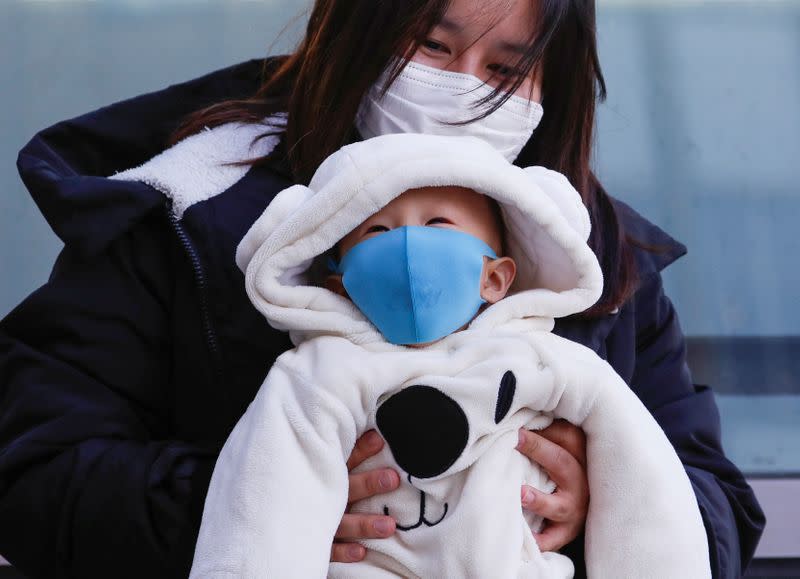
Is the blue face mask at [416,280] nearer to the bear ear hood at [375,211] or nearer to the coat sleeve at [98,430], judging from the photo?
the bear ear hood at [375,211]

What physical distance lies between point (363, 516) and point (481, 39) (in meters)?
0.59

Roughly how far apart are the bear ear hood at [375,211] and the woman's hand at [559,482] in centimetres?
13

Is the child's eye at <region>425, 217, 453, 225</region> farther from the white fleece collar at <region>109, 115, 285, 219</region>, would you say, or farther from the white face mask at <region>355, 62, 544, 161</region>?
the white fleece collar at <region>109, 115, 285, 219</region>

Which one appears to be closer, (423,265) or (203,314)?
(423,265)

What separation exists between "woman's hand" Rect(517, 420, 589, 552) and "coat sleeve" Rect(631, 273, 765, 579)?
200 mm

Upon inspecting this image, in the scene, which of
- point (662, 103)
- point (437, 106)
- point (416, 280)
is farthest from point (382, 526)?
point (662, 103)

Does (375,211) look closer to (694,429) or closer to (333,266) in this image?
(333,266)

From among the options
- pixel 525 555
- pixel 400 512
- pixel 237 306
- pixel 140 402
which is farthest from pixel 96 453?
pixel 525 555

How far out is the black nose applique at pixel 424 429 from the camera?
944 mm

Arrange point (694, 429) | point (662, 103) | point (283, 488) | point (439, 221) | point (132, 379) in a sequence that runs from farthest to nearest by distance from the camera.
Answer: point (662, 103) < point (694, 429) < point (132, 379) < point (439, 221) < point (283, 488)

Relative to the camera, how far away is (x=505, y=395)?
96 cm

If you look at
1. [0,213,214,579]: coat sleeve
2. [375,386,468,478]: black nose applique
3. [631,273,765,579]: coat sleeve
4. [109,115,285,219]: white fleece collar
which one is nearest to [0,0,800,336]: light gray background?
[631,273,765,579]: coat sleeve

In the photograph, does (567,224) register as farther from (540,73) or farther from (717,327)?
(717,327)

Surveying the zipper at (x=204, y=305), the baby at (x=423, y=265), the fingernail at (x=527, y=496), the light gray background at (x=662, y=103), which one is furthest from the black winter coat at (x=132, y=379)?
the light gray background at (x=662, y=103)
